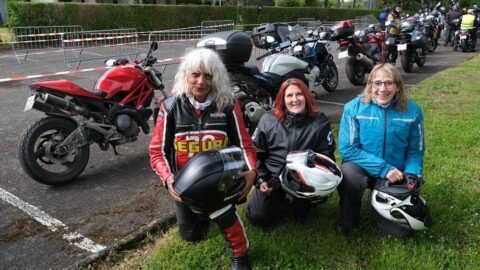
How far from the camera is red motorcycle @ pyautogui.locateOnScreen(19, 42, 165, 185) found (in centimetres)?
373

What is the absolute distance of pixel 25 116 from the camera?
20.2ft

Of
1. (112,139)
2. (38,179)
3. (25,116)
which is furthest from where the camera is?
(25,116)

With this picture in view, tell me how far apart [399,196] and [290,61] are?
315 cm

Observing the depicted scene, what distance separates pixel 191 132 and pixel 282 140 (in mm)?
678

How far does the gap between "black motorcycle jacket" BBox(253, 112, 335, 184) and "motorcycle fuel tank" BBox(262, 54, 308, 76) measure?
2483 mm

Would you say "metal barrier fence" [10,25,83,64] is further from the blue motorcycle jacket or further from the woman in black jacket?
the blue motorcycle jacket

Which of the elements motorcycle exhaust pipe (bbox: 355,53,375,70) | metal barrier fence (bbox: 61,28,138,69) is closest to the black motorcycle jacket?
motorcycle exhaust pipe (bbox: 355,53,375,70)

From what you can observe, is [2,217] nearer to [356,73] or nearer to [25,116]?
[25,116]

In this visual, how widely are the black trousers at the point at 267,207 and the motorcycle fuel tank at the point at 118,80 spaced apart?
1.94 metres

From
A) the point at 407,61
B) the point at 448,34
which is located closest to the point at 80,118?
the point at 407,61

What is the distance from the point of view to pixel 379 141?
9.98 ft

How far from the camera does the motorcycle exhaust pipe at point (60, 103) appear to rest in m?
3.73

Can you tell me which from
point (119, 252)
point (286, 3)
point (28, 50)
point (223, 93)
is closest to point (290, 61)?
point (223, 93)

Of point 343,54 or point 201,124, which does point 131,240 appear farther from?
point 343,54
